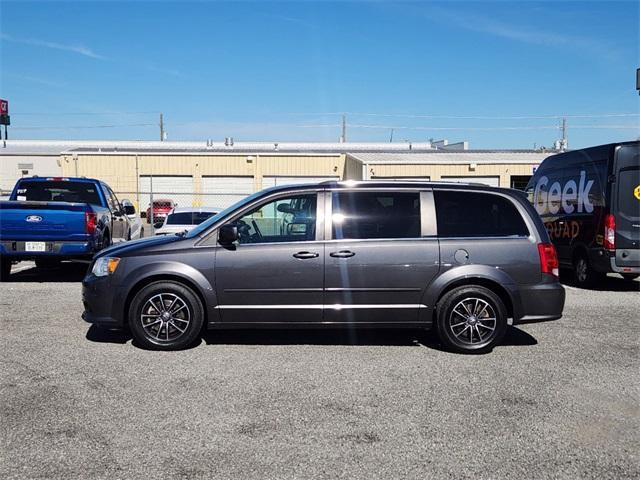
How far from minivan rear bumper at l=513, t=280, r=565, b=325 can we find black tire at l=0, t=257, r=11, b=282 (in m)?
8.94

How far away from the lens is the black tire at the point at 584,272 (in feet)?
35.4

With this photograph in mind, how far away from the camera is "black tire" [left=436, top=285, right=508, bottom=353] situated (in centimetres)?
615

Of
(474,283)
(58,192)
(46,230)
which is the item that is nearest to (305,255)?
(474,283)

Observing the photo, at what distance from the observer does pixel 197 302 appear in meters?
6.07

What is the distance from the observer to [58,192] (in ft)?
39.8

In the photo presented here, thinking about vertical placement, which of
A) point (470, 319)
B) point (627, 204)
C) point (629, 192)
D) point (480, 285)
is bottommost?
point (470, 319)

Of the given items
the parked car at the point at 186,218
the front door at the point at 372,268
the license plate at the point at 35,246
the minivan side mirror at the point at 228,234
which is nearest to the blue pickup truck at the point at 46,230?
the license plate at the point at 35,246

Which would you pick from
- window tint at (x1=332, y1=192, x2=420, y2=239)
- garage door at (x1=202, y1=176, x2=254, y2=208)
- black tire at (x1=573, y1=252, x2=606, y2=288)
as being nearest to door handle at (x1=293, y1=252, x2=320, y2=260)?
window tint at (x1=332, y1=192, x2=420, y2=239)

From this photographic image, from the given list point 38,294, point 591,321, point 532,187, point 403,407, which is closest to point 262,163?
point 532,187

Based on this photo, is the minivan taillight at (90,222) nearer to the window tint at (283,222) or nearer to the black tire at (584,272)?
the window tint at (283,222)

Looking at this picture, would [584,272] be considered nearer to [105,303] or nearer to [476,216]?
[476,216]

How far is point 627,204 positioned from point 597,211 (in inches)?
20.9

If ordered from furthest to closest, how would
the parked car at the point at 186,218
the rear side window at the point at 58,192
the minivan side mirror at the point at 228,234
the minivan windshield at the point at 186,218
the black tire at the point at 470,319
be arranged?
the minivan windshield at the point at 186,218, the parked car at the point at 186,218, the rear side window at the point at 58,192, the black tire at the point at 470,319, the minivan side mirror at the point at 228,234

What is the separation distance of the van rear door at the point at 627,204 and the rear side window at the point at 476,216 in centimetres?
472
